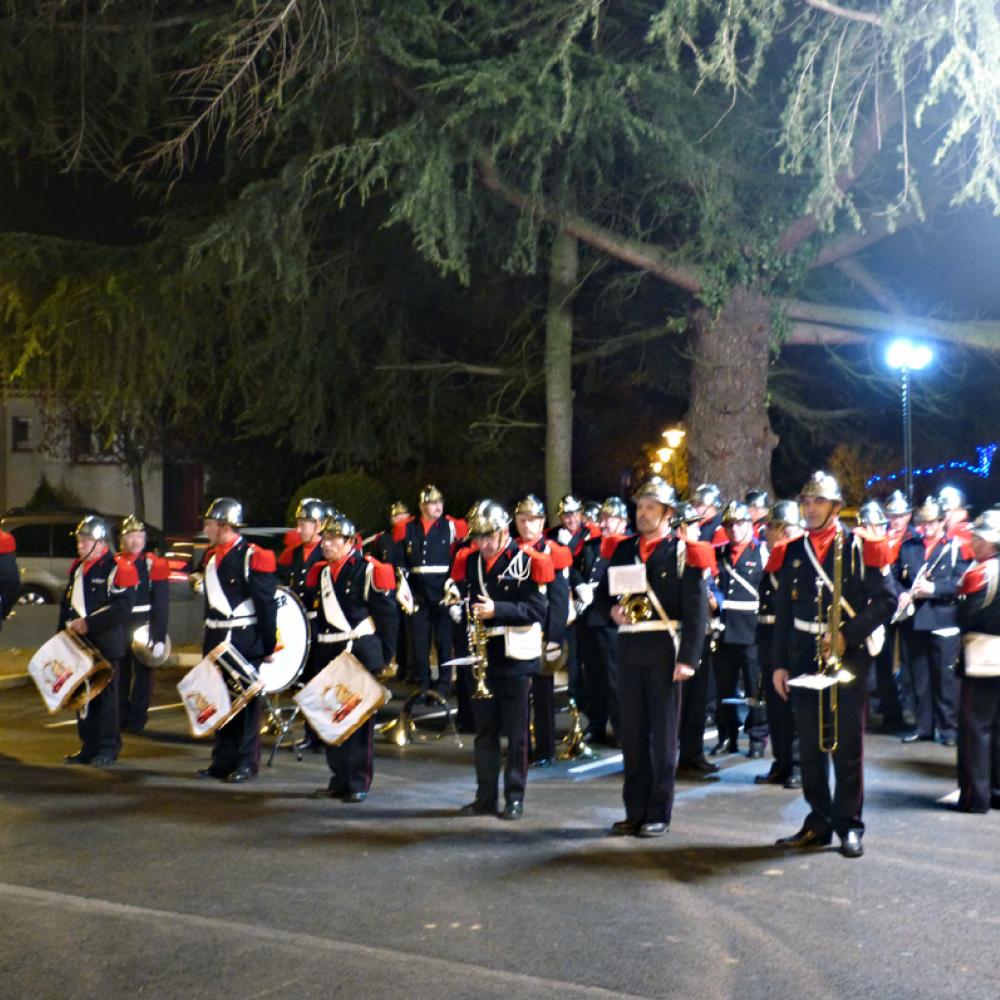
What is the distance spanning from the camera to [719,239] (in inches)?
728

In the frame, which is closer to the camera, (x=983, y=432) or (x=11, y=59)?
(x=11, y=59)

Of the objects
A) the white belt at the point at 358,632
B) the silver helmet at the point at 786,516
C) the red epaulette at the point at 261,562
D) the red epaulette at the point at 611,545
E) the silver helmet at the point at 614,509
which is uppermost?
the silver helmet at the point at 614,509

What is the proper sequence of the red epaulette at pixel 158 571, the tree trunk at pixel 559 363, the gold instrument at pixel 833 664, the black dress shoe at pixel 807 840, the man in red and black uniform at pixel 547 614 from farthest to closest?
1. the tree trunk at pixel 559 363
2. the red epaulette at pixel 158 571
3. the man in red and black uniform at pixel 547 614
4. the black dress shoe at pixel 807 840
5. the gold instrument at pixel 833 664

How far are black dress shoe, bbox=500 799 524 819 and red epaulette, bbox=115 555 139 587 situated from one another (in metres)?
3.98

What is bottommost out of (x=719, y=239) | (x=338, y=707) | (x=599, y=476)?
(x=338, y=707)

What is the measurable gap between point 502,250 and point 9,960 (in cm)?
1527

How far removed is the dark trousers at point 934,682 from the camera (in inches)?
507

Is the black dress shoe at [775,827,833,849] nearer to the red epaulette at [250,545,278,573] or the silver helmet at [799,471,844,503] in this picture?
the silver helmet at [799,471,844,503]

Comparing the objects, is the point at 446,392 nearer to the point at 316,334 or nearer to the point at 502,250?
the point at 316,334

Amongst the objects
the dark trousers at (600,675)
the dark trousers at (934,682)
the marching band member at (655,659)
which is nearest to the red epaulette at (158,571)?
the dark trousers at (600,675)

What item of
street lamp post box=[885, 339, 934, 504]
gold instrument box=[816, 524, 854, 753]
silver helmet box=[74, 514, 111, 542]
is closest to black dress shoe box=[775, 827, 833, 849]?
gold instrument box=[816, 524, 854, 753]

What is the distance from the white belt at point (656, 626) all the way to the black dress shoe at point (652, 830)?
3.86 feet

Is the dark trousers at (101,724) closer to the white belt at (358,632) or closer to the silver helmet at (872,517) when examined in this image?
the white belt at (358,632)

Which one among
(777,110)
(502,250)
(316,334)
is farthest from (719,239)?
(316,334)
